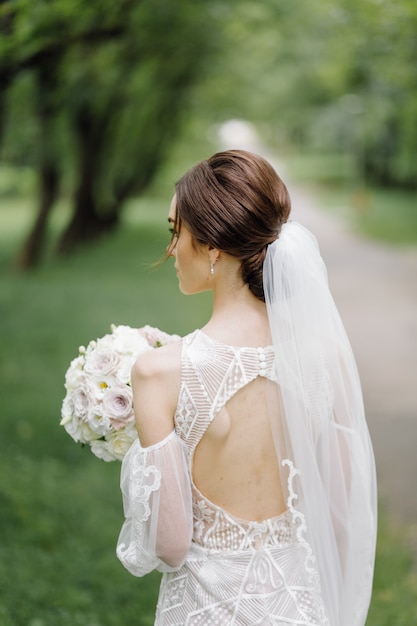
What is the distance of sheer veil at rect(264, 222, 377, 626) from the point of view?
203cm

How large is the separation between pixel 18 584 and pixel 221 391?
2.88 meters

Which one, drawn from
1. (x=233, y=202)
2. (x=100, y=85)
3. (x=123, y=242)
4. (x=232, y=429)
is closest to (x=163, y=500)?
(x=232, y=429)

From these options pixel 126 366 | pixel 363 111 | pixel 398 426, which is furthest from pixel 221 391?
pixel 363 111

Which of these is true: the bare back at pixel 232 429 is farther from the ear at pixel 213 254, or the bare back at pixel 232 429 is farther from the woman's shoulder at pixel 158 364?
the ear at pixel 213 254

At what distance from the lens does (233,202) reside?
1.91m

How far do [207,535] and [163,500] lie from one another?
0.17 m

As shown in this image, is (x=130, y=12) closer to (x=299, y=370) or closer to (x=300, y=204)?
(x=299, y=370)

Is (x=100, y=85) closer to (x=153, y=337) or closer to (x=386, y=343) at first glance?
(x=386, y=343)

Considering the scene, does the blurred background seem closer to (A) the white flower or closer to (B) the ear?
(A) the white flower

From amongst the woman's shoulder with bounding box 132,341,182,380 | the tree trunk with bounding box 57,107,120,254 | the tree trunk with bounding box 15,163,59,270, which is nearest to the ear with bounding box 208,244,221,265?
the woman's shoulder with bounding box 132,341,182,380

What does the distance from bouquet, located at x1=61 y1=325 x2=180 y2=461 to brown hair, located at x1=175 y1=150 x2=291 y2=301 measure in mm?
429

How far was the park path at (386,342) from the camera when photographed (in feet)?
19.8

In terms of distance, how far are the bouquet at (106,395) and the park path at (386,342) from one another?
3351 mm

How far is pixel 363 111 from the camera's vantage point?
110ft
